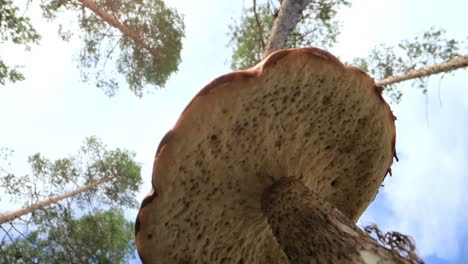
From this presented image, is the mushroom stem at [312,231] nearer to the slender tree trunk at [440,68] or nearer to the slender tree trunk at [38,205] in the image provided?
the slender tree trunk at [440,68]

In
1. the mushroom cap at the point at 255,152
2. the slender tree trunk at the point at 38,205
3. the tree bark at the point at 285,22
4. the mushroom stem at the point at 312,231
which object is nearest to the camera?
the mushroom stem at the point at 312,231

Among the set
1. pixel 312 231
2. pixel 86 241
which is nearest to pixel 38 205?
pixel 86 241

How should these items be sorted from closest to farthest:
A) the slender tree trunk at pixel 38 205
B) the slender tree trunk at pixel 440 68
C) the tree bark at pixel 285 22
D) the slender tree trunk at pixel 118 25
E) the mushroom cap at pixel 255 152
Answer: the mushroom cap at pixel 255 152 → the tree bark at pixel 285 22 → the slender tree trunk at pixel 440 68 → the slender tree trunk at pixel 38 205 → the slender tree trunk at pixel 118 25

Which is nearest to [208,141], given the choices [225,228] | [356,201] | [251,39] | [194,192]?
[194,192]

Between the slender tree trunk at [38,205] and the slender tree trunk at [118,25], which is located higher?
the slender tree trunk at [118,25]

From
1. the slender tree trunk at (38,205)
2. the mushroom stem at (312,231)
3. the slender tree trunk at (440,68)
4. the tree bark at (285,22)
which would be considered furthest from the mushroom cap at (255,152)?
the slender tree trunk at (38,205)
